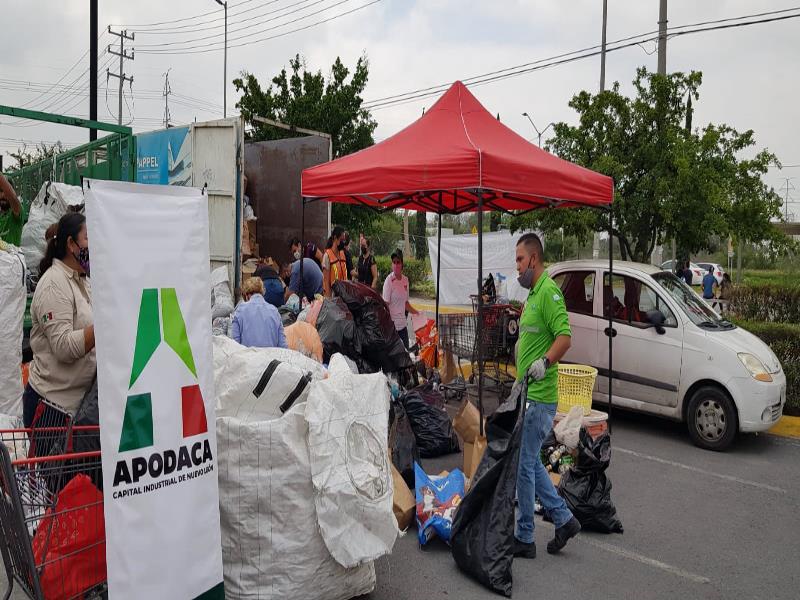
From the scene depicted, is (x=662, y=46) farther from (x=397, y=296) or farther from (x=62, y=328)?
(x=62, y=328)

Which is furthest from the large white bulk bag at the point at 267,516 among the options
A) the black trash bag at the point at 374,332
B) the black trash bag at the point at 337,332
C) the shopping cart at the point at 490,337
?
the shopping cart at the point at 490,337

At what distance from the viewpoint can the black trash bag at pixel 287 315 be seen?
7.39 meters

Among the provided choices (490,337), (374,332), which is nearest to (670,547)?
(374,332)

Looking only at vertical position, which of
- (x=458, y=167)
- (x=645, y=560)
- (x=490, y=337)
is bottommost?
(x=645, y=560)

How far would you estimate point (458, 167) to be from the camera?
552cm

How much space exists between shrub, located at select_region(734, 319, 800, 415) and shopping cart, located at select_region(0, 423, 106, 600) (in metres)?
7.92

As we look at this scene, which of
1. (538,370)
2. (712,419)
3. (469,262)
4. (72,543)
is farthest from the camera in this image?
(469,262)

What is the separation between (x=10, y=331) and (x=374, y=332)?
3186 mm

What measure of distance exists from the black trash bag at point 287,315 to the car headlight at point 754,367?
471 centimetres

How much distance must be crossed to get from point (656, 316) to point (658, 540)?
2772 millimetres

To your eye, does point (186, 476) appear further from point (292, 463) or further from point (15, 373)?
point (15, 373)

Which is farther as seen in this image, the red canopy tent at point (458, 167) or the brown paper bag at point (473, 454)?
the red canopy tent at point (458, 167)

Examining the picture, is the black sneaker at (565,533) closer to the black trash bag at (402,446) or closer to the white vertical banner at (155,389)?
the black trash bag at (402,446)

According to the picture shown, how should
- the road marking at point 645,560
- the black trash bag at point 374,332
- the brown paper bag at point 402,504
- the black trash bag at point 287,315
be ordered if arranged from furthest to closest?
the black trash bag at point 287,315 < the black trash bag at point 374,332 < the brown paper bag at point 402,504 < the road marking at point 645,560
